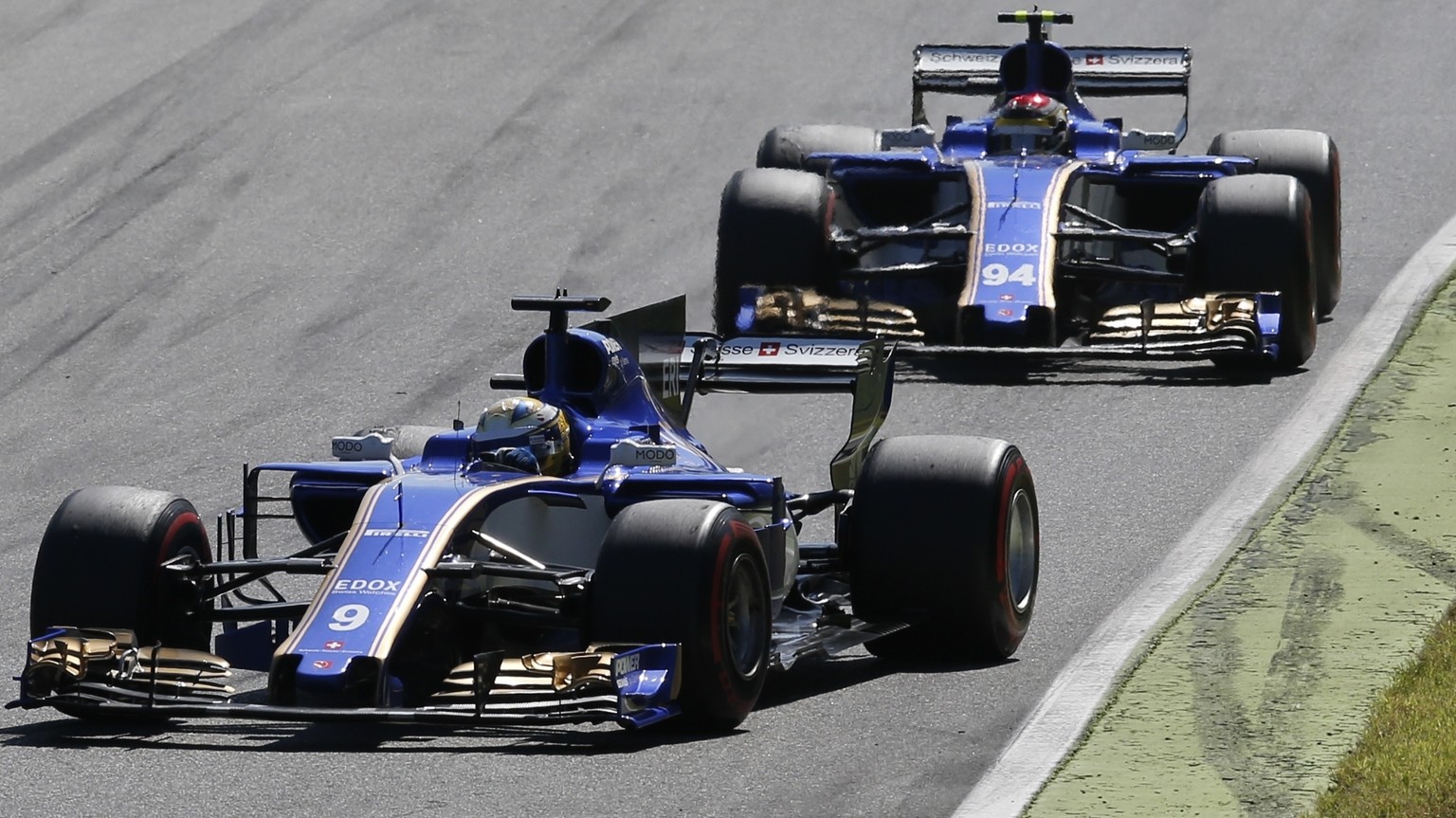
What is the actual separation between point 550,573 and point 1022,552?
2.74 metres

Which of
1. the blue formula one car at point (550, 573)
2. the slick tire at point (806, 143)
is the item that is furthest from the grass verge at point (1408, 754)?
the slick tire at point (806, 143)

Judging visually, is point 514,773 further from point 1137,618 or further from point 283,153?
point 283,153

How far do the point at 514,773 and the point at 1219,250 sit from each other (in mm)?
9602

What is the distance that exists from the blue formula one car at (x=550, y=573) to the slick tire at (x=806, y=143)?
8429mm

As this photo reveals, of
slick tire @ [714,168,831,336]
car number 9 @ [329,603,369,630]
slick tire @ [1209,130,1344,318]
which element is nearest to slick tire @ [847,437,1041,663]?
car number 9 @ [329,603,369,630]

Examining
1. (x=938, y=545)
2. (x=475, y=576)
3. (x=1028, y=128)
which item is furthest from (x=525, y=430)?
(x=1028, y=128)

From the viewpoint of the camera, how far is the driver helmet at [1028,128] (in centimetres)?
1923

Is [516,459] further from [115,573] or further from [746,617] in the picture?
[115,573]

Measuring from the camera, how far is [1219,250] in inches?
691

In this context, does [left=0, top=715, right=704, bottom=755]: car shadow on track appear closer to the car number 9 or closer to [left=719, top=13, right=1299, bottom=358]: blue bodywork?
the car number 9

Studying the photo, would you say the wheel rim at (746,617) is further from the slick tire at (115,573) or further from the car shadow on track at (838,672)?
the slick tire at (115,573)

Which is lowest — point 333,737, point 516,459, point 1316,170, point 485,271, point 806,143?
point 333,737

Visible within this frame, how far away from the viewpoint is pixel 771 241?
18375 millimetres

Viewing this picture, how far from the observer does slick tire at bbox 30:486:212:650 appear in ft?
34.2
